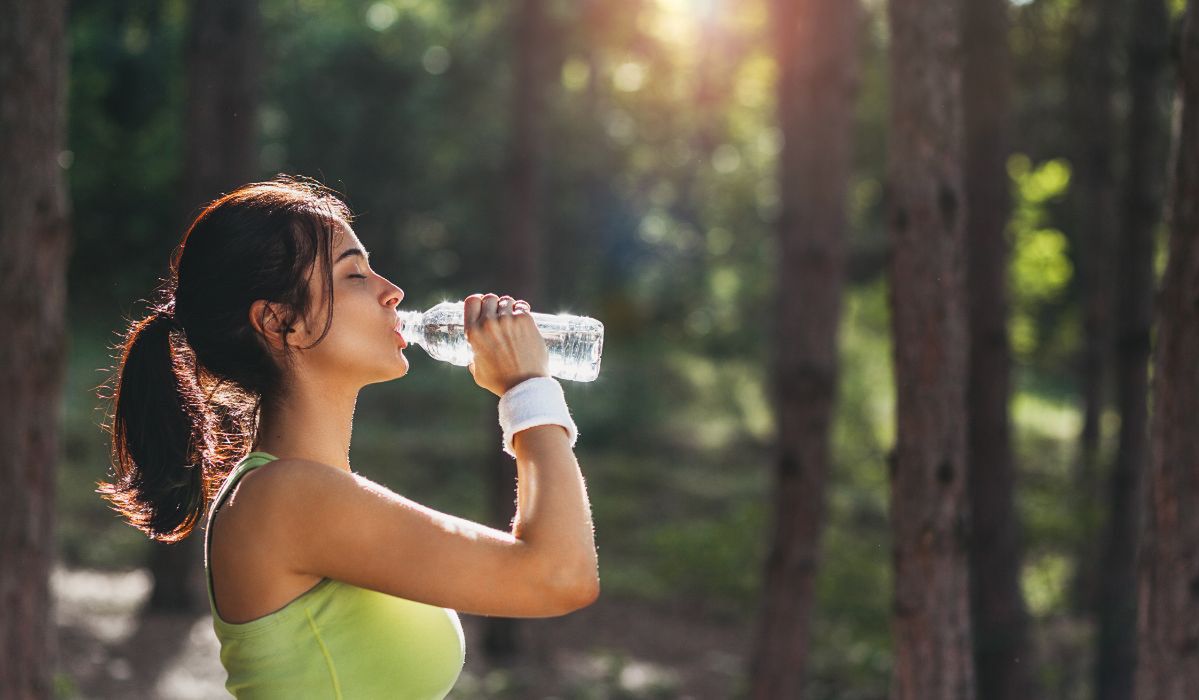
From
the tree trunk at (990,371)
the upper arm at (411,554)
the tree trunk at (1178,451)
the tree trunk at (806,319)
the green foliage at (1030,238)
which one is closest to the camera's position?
the upper arm at (411,554)

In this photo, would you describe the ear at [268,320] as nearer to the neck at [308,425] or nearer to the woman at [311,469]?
the woman at [311,469]

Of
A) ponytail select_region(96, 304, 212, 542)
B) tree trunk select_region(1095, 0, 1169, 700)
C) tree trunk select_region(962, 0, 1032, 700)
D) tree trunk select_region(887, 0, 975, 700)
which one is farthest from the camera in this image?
tree trunk select_region(1095, 0, 1169, 700)

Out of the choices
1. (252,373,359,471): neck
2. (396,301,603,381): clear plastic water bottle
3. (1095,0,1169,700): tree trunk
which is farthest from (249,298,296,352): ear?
(1095,0,1169,700): tree trunk

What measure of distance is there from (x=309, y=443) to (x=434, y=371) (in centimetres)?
2342

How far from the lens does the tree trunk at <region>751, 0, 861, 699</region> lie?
814 centimetres

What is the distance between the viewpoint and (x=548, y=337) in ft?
10.2

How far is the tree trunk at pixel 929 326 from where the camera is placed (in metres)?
4.68

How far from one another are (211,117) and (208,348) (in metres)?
9.93

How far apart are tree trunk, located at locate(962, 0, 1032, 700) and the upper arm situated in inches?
264

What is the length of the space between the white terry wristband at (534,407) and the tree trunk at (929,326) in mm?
2529

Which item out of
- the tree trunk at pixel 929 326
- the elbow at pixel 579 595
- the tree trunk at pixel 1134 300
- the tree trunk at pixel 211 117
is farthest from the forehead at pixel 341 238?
the tree trunk at pixel 211 117

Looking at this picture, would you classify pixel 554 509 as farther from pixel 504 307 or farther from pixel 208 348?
pixel 208 348

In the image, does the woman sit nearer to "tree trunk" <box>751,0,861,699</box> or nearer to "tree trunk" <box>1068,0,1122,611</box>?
"tree trunk" <box>751,0,861,699</box>

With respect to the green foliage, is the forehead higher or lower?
higher
